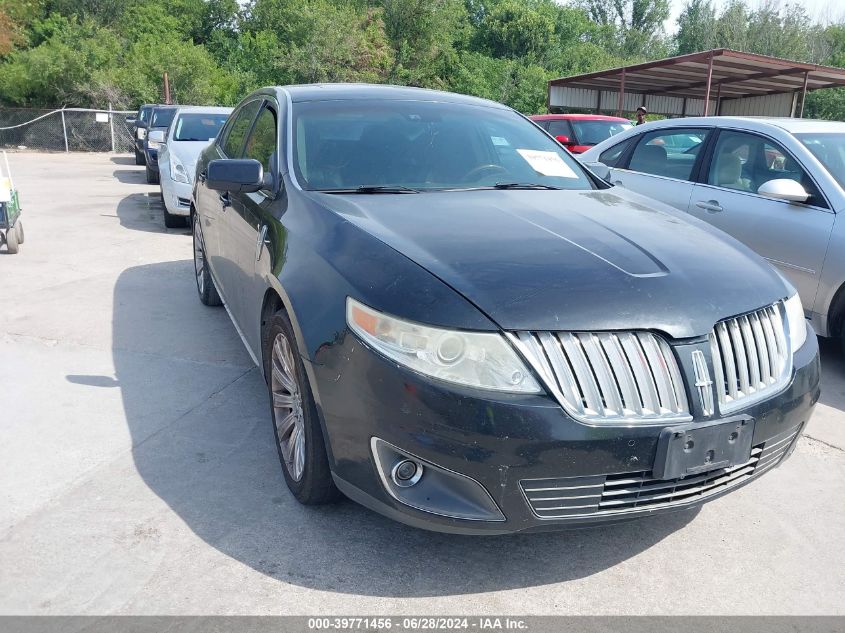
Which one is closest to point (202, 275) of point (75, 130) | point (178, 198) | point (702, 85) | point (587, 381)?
point (178, 198)

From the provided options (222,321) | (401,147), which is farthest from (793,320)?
(222,321)

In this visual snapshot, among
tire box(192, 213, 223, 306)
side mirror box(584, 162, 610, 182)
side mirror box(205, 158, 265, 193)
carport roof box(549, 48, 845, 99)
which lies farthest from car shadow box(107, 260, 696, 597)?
carport roof box(549, 48, 845, 99)

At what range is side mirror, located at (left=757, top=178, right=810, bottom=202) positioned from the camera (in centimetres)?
490

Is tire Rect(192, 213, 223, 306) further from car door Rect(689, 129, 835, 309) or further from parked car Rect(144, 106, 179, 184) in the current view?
parked car Rect(144, 106, 179, 184)

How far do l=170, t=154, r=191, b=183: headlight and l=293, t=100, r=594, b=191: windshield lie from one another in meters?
5.82

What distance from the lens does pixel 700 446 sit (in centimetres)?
237

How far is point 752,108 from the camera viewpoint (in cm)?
2745

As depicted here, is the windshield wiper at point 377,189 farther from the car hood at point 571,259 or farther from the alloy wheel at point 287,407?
the alloy wheel at point 287,407

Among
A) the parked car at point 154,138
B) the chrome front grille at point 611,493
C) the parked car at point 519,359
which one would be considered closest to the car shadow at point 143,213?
the parked car at point 154,138

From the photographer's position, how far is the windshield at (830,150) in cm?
505

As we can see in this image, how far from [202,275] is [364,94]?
2.44 meters

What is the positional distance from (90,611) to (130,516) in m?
0.59

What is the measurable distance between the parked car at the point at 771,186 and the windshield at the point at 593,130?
7.54 meters

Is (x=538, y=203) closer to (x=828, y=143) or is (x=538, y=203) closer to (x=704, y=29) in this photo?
(x=828, y=143)
